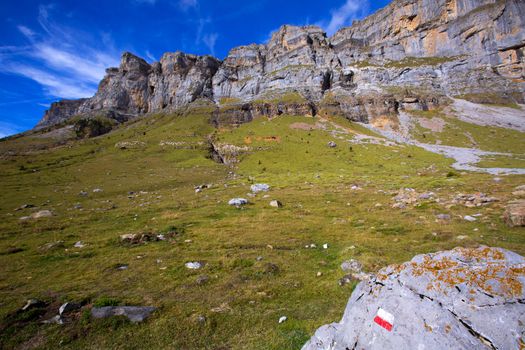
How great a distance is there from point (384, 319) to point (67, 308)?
10951 millimetres

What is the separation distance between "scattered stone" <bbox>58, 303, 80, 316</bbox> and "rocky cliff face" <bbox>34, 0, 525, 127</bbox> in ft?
343

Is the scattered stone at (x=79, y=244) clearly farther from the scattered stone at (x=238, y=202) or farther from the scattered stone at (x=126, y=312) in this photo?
the scattered stone at (x=238, y=202)

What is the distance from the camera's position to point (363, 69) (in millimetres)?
137250

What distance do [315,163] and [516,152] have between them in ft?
168

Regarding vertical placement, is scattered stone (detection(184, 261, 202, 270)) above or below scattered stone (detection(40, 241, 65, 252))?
below

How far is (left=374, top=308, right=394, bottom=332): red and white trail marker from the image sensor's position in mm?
5269

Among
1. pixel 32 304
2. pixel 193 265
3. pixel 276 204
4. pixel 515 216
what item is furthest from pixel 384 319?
pixel 276 204

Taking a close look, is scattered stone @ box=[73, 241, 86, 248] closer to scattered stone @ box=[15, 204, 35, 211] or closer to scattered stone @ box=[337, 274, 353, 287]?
scattered stone @ box=[337, 274, 353, 287]

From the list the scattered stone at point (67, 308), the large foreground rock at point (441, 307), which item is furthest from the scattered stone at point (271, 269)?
the scattered stone at point (67, 308)

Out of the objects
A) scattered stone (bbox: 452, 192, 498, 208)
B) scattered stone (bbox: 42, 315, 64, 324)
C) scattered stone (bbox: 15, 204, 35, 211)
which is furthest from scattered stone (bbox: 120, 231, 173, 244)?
scattered stone (bbox: 452, 192, 498, 208)

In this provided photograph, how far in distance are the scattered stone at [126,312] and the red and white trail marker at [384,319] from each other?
311 inches

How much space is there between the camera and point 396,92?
111m

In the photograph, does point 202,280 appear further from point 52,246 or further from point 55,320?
point 52,246

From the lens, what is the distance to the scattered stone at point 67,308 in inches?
363
